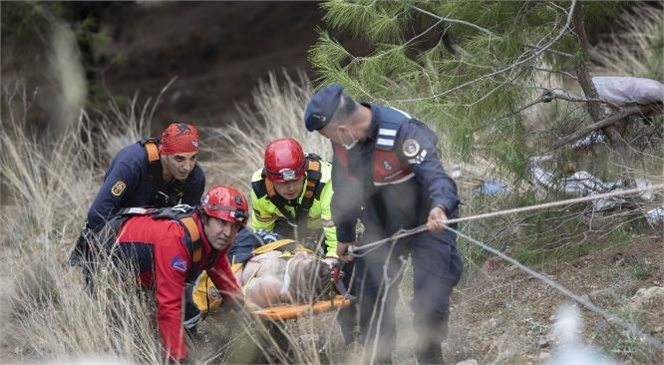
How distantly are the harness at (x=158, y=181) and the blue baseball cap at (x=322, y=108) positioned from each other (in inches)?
69.8

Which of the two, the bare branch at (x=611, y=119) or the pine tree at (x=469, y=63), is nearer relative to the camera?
the pine tree at (x=469, y=63)

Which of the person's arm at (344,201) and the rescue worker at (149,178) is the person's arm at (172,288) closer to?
the person's arm at (344,201)

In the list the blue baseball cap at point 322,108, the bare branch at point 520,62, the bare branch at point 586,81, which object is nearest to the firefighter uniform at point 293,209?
the bare branch at point 520,62

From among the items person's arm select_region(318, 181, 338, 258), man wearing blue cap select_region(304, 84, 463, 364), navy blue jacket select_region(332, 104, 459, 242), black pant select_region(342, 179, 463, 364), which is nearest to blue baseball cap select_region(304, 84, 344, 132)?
man wearing blue cap select_region(304, 84, 463, 364)

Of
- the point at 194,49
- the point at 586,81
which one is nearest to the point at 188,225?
the point at 586,81

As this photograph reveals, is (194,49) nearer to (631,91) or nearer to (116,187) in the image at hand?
(116,187)

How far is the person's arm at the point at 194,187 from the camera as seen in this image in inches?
253

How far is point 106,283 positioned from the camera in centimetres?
547

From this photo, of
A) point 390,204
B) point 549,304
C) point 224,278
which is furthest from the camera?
point 549,304

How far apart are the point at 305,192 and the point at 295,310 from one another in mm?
1433

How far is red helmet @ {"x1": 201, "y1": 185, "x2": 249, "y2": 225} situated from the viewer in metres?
5.15

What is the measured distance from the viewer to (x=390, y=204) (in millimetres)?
4992

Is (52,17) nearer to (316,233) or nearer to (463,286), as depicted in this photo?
(316,233)

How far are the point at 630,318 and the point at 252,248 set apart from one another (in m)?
2.26
